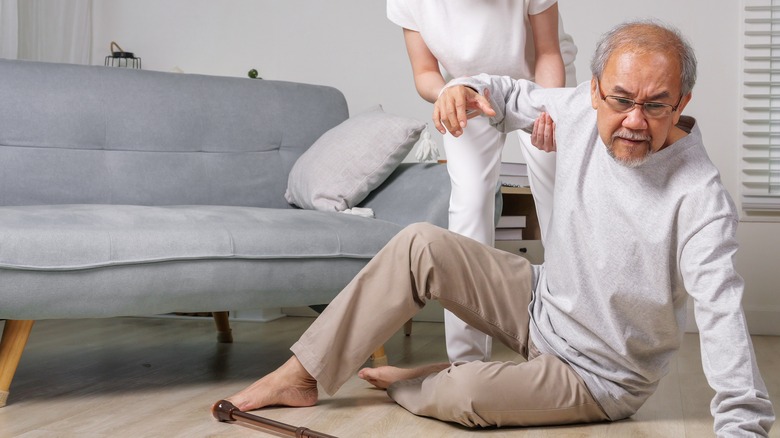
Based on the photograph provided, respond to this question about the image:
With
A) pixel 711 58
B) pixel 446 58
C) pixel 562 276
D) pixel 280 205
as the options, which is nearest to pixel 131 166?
pixel 280 205

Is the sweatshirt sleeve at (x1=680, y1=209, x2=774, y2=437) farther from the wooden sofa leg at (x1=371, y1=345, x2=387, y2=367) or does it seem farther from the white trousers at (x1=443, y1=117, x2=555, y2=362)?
the wooden sofa leg at (x1=371, y1=345, x2=387, y2=367)

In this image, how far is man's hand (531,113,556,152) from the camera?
1.78m

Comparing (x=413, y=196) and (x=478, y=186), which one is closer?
(x=478, y=186)

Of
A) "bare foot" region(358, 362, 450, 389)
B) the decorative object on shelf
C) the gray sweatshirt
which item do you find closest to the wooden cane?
"bare foot" region(358, 362, 450, 389)

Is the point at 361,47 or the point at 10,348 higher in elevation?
A: the point at 361,47

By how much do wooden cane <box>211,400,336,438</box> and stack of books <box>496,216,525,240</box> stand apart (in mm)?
1506

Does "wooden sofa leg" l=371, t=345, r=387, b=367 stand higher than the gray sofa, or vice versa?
the gray sofa

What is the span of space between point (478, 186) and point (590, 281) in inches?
20.0

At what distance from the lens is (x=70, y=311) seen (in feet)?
6.37

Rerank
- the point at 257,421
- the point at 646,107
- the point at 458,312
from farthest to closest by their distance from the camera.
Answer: the point at 458,312, the point at 257,421, the point at 646,107

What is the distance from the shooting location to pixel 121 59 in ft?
12.8

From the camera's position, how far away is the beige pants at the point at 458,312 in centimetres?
171

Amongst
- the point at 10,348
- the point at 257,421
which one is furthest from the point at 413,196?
the point at 10,348

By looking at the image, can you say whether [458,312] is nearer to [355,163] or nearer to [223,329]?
[355,163]
